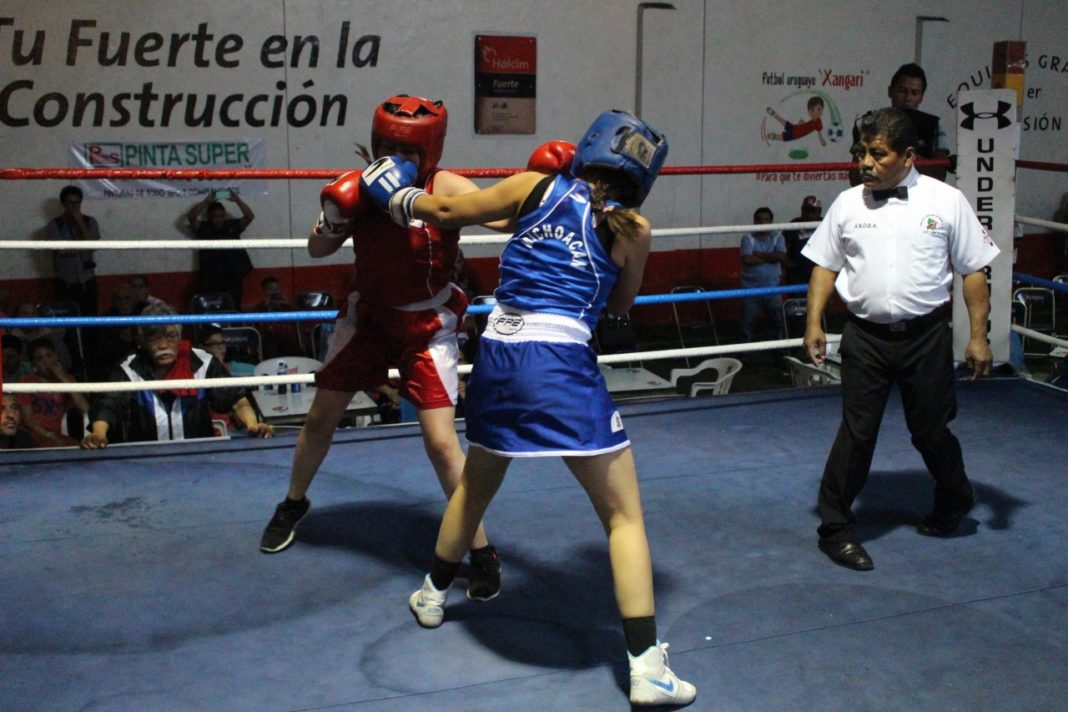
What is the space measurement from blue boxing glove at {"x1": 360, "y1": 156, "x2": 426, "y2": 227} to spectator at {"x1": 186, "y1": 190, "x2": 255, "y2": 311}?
5.08 meters

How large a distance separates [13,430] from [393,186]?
245 centimetres

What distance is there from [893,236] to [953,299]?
155 centimetres

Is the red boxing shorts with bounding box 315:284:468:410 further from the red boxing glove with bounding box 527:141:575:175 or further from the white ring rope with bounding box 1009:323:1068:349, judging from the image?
the white ring rope with bounding box 1009:323:1068:349

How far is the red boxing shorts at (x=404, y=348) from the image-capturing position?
2420 millimetres

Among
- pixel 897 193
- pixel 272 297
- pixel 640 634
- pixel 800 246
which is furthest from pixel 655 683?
pixel 800 246

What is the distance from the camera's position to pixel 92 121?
22.5ft

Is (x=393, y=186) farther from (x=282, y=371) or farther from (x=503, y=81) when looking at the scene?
(x=503, y=81)

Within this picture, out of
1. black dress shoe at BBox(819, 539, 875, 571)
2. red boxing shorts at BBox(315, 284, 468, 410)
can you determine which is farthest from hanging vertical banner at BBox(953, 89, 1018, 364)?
red boxing shorts at BBox(315, 284, 468, 410)

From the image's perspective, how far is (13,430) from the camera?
3.93 metres

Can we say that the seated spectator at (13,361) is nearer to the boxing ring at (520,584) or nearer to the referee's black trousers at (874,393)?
the boxing ring at (520,584)

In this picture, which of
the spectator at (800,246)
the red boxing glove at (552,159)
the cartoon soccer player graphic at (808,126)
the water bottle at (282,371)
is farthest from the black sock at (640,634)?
the cartoon soccer player graphic at (808,126)

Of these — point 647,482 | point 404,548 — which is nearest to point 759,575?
point 647,482

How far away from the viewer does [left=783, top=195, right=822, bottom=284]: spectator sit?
809cm

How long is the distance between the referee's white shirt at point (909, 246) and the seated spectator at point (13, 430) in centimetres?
288
